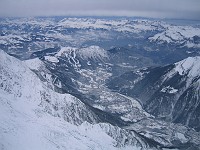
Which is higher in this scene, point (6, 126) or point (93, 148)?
point (6, 126)

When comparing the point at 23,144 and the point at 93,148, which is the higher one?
the point at 23,144

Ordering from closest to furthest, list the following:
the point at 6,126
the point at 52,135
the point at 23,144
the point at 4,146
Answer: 1. the point at 4,146
2. the point at 23,144
3. the point at 6,126
4. the point at 52,135

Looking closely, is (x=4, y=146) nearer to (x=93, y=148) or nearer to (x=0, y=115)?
(x=0, y=115)

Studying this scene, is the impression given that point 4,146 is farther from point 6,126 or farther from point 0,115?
point 0,115

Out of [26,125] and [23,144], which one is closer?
[23,144]

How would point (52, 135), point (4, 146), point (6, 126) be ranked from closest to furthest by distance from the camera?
point (4, 146) < point (6, 126) < point (52, 135)

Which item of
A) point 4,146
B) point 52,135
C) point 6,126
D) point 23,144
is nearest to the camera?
point 4,146

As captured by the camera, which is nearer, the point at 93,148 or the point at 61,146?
the point at 61,146

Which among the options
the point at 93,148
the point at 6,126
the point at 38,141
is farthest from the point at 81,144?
the point at 6,126

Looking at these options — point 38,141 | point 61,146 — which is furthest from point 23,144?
point 61,146
